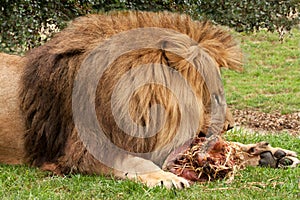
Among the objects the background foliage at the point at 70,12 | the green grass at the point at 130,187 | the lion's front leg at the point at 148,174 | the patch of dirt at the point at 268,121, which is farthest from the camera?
the patch of dirt at the point at 268,121

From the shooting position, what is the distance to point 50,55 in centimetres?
426

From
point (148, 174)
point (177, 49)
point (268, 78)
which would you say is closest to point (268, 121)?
point (268, 78)

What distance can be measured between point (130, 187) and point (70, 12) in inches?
150

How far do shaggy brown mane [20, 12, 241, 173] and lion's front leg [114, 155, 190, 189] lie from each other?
10 centimetres

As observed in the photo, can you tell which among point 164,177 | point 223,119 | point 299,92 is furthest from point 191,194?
point 299,92

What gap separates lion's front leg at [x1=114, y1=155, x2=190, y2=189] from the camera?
3592 millimetres

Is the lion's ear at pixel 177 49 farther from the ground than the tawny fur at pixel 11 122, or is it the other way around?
the lion's ear at pixel 177 49

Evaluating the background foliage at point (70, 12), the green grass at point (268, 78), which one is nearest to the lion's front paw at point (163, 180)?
the background foliage at point (70, 12)

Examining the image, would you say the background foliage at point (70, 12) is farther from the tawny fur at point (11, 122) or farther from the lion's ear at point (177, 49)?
the lion's ear at point (177, 49)

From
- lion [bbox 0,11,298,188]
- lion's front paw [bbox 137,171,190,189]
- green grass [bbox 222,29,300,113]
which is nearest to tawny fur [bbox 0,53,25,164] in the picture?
lion [bbox 0,11,298,188]

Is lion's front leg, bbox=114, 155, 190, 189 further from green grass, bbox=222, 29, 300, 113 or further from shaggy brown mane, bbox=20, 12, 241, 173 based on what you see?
green grass, bbox=222, 29, 300, 113

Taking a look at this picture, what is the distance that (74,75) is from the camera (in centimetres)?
407

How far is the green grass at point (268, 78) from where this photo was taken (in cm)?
1119

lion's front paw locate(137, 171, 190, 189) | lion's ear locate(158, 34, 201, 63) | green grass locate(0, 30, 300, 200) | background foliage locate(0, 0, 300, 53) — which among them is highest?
lion's ear locate(158, 34, 201, 63)
